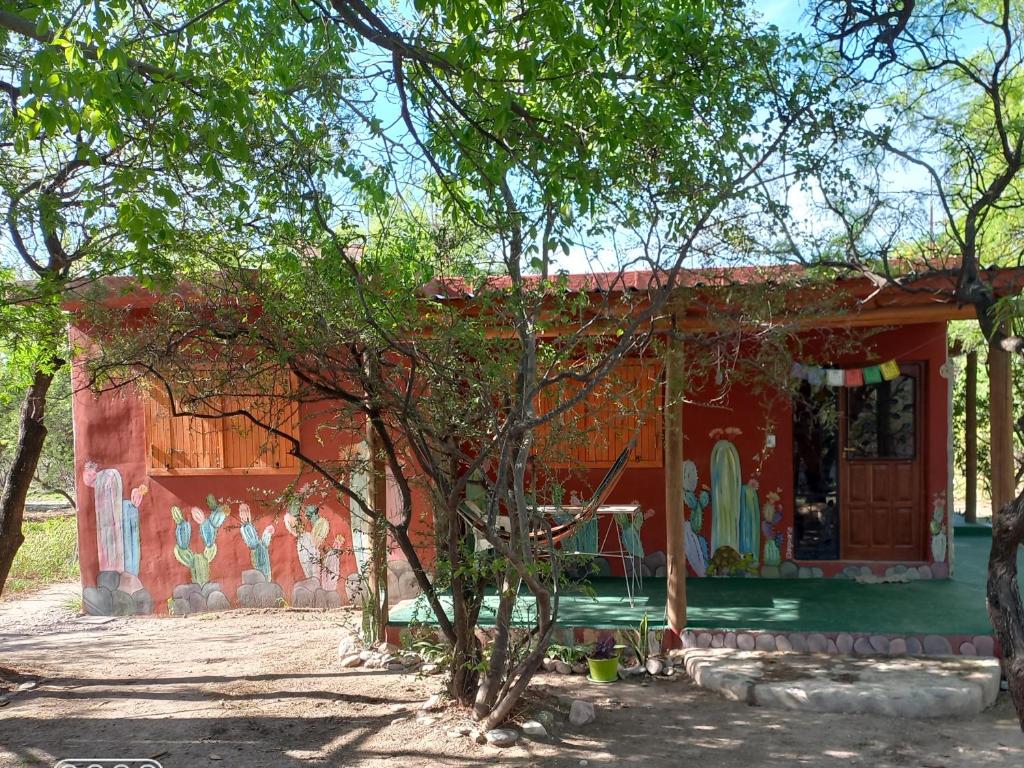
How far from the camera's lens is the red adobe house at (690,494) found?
8.30m

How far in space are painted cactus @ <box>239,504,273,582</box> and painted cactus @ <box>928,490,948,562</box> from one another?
6048mm

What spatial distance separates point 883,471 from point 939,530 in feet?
2.28

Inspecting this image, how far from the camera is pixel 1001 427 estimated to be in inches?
255

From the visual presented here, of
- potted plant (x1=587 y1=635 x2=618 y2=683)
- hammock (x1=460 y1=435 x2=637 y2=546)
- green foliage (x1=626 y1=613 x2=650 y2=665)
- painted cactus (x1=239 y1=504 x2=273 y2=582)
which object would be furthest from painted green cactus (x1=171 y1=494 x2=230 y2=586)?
green foliage (x1=626 y1=613 x2=650 y2=665)

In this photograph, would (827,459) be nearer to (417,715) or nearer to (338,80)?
(417,715)

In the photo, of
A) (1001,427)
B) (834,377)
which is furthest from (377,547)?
(1001,427)

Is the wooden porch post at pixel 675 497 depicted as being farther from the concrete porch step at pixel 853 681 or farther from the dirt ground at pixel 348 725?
the dirt ground at pixel 348 725

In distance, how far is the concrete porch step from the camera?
18.1 ft

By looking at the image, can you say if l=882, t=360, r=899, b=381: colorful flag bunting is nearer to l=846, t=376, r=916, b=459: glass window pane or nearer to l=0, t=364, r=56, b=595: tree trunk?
l=846, t=376, r=916, b=459: glass window pane

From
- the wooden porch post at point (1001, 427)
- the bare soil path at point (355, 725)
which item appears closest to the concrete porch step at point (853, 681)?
the bare soil path at point (355, 725)

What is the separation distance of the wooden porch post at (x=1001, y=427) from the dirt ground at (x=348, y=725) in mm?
1404

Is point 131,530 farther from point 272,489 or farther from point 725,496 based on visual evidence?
point 725,496

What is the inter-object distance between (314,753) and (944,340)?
623 centimetres

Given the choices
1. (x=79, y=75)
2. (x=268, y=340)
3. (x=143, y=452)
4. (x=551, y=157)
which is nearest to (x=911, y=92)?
(x=551, y=157)
